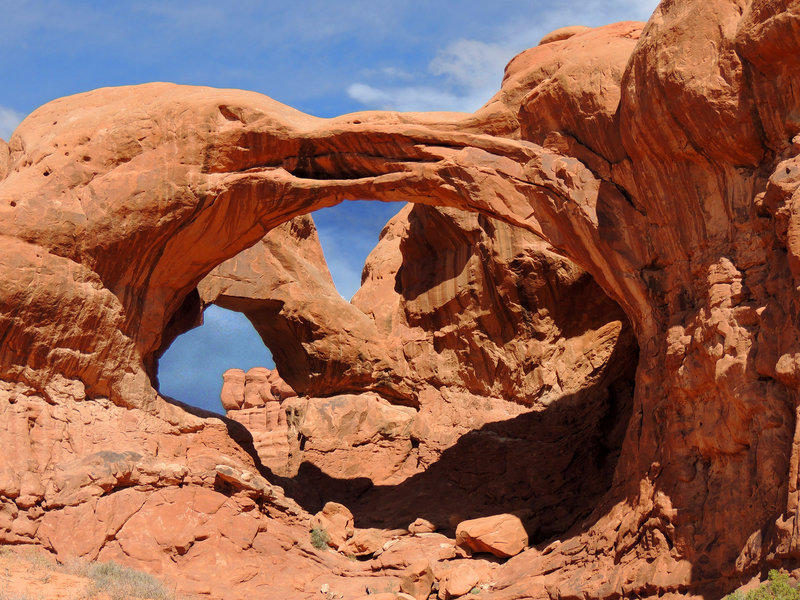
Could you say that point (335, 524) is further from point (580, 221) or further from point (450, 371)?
point (580, 221)

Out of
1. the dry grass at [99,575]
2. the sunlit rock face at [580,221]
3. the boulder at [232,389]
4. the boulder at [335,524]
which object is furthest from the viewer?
the boulder at [232,389]

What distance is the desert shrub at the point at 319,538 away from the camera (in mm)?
15078

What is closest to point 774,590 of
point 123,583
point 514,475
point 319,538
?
point 123,583

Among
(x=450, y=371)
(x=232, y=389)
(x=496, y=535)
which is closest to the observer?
(x=496, y=535)

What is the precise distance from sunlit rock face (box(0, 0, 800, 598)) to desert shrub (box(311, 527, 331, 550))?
1490mm

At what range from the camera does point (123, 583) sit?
11.5m

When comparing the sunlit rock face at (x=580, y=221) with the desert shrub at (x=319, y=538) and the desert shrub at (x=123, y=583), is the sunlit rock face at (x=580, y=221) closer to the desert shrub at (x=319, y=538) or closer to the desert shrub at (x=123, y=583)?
the desert shrub at (x=123, y=583)

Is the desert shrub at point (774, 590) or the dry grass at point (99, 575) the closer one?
the desert shrub at point (774, 590)

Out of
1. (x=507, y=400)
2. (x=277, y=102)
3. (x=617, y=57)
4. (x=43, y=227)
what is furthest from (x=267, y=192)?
(x=507, y=400)

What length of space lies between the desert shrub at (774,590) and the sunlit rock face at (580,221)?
0.74ft

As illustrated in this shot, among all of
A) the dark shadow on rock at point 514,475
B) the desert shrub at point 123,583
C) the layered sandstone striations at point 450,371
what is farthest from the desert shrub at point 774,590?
the layered sandstone striations at point 450,371

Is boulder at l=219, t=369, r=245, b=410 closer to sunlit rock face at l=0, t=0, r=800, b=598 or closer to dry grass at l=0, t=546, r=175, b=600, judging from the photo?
sunlit rock face at l=0, t=0, r=800, b=598

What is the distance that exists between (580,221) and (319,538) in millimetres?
6675

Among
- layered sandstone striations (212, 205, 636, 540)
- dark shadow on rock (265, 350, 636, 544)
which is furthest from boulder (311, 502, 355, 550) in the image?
layered sandstone striations (212, 205, 636, 540)
